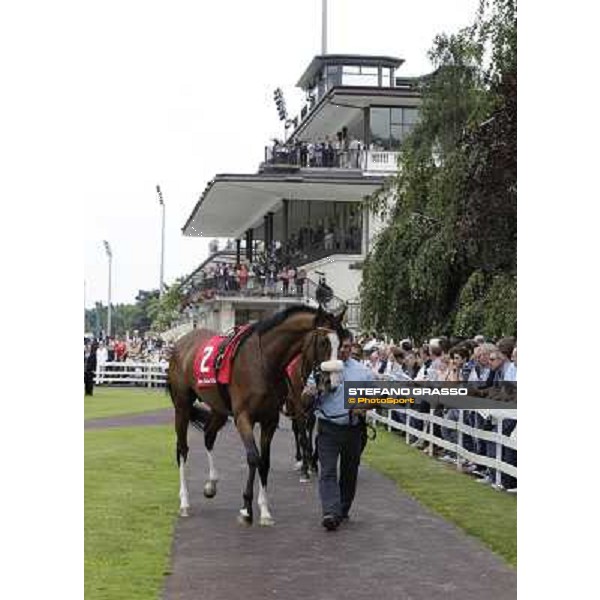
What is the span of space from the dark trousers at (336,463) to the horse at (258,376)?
1.32 ft

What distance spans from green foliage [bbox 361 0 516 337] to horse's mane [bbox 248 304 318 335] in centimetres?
37

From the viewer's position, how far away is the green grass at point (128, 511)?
5.70 m

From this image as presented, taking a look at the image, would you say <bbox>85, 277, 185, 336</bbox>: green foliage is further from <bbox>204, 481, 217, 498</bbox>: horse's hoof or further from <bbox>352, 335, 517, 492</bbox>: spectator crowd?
<bbox>204, 481, 217, 498</bbox>: horse's hoof

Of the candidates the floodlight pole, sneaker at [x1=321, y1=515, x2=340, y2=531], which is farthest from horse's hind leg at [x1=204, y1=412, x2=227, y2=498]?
the floodlight pole

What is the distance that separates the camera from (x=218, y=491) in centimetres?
848

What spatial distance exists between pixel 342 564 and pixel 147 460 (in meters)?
3.42

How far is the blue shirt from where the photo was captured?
696cm

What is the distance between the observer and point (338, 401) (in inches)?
286

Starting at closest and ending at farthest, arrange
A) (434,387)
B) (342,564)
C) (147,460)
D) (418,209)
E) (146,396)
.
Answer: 1. (342,564)
2. (434,387)
3. (418,209)
4. (147,460)
5. (146,396)

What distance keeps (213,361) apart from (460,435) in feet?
6.77

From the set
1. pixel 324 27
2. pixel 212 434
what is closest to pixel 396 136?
pixel 324 27
